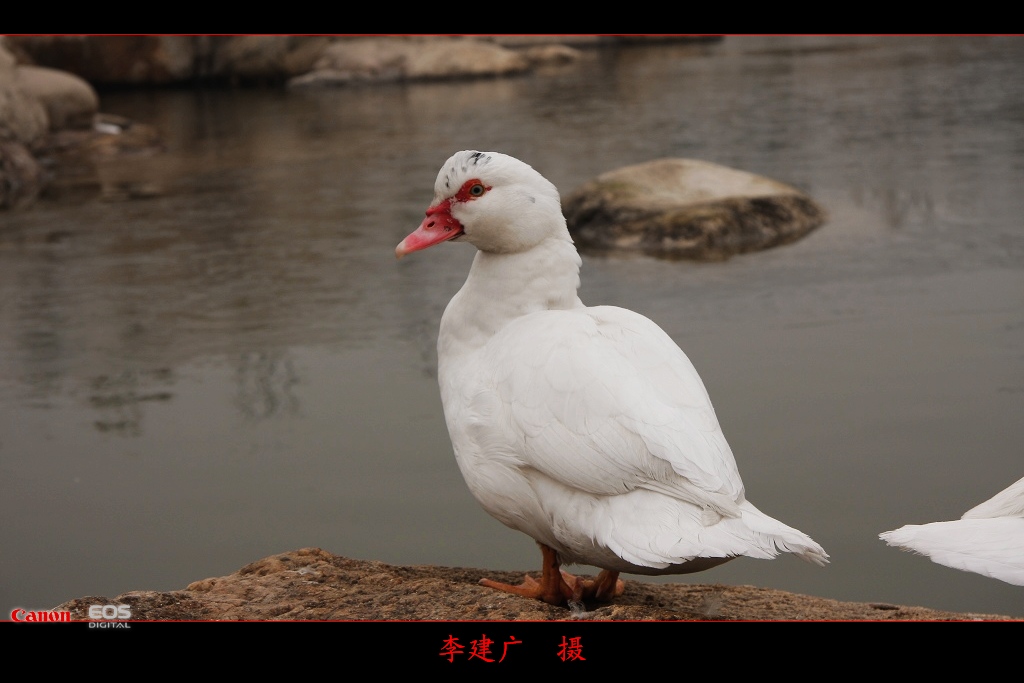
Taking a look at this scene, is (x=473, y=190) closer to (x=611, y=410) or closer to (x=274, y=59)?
(x=611, y=410)

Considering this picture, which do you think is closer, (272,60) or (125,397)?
(125,397)

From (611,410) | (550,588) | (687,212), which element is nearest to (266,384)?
(550,588)

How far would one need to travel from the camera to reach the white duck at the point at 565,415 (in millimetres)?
3402

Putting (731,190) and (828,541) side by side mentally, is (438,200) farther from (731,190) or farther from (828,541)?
(731,190)

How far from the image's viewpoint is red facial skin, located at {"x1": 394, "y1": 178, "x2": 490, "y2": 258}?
4219mm

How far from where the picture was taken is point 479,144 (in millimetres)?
13500

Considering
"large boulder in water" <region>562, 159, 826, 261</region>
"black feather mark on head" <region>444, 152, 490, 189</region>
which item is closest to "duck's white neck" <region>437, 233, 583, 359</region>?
"black feather mark on head" <region>444, 152, 490, 189</region>

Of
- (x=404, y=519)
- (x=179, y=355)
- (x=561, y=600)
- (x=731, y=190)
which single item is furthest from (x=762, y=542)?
(x=731, y=190)

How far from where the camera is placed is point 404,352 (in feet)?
23.2

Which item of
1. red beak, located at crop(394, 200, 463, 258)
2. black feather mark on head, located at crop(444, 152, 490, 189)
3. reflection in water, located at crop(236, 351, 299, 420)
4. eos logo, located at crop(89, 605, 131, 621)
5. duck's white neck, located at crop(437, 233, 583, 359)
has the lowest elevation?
eos logo, located at crop(89, 605, 131, 621)

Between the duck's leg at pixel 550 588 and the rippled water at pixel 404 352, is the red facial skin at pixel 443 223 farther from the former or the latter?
the rippled water at pixel 404 352

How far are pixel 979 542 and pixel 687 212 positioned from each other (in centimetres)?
638

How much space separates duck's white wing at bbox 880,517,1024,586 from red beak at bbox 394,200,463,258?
1841 millimetres

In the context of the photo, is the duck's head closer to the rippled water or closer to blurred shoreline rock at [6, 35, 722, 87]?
the rippled water
